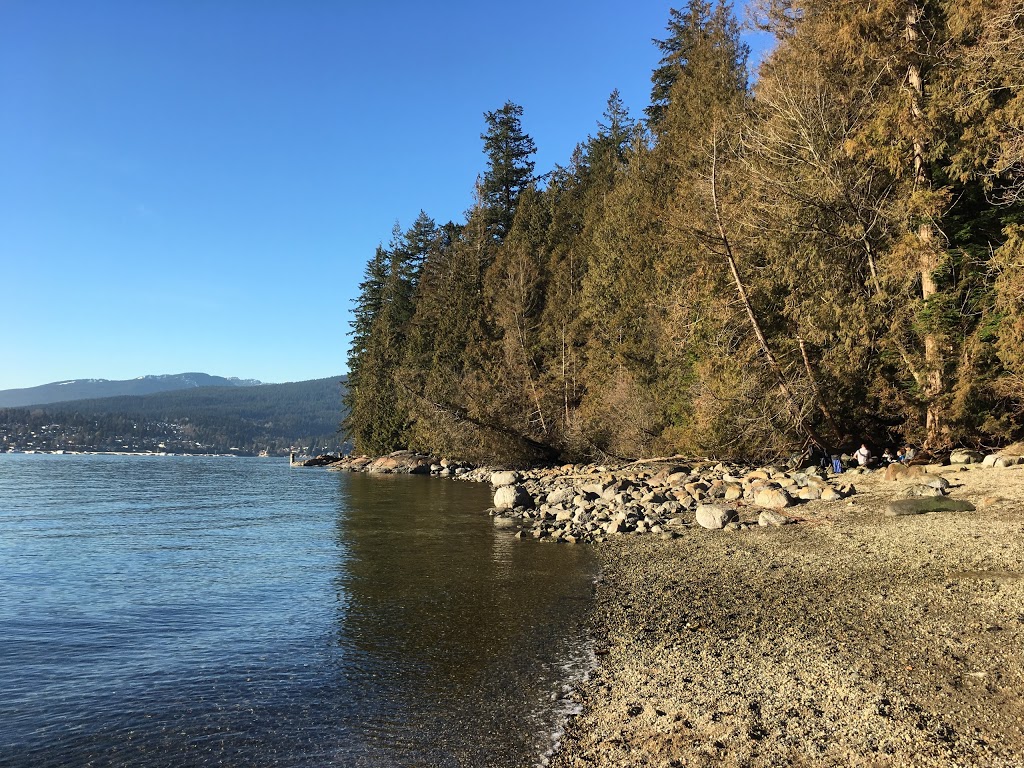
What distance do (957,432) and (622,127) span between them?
45157 mm

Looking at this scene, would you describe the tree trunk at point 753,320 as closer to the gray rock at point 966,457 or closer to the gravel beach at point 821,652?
the gray rock at point 966,457

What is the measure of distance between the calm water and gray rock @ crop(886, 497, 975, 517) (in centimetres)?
610

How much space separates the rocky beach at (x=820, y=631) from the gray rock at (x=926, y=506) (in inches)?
1.2

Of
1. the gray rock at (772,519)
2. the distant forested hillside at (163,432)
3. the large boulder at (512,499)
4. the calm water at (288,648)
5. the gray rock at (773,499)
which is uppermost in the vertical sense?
the distant forested hillside at (163,432)

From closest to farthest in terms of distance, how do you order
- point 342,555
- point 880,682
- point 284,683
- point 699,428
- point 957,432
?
point 880,682
point 284,683
point 342,555
point 957,432
point 699,428

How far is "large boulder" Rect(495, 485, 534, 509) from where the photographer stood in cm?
2170

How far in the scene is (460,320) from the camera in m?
49.2

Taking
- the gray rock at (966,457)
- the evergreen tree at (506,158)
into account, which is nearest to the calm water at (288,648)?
the gray rock at (966,457)

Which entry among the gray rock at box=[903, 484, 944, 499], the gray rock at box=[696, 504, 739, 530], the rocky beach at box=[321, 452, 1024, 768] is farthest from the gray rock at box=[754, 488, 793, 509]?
the gray rock at box=[903, 484, 944, 499]

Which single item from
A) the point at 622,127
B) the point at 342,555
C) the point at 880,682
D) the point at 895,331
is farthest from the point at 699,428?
the point at 622,127

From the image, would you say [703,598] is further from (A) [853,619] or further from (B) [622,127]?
(B) [622,127]

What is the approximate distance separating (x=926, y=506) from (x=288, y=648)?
37.9ft

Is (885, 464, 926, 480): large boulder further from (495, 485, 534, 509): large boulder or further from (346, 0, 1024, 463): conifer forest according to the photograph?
(495, 485, 534, 509): large boulder

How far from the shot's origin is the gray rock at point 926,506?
1198 cm
